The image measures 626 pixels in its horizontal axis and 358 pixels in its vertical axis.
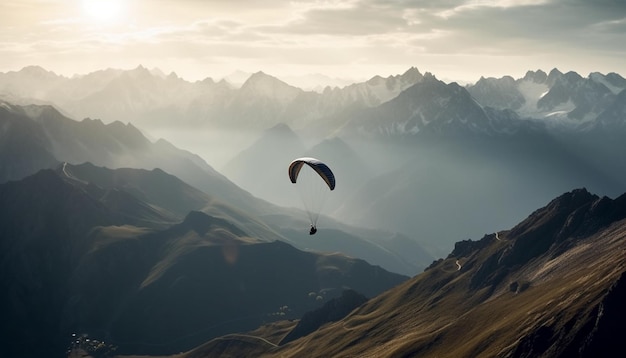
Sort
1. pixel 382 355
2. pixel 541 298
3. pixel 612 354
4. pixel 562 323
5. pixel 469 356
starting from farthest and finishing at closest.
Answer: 1. pixel 382 355
2. pixel 541 298
3. pixel 469 356
4. pixel 562 323
5. pixel 612 354

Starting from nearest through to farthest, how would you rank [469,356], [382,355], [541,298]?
1. [469,356]
2. [541,298]
3. [382,355]

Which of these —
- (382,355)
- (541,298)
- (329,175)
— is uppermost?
(329,175)

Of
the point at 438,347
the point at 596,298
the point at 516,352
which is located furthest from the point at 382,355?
the point at 596,298

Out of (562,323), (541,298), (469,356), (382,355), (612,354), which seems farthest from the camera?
(382,355)

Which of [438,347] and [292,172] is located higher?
[292,172]

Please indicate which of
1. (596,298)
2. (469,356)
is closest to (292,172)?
(469,356)

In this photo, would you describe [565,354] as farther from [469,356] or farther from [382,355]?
[382,355]

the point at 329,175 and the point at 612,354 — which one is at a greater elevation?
the point at 329,175

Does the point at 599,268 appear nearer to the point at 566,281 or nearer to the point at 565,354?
the point at 566,281

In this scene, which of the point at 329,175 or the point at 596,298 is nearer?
the point at 329,175
